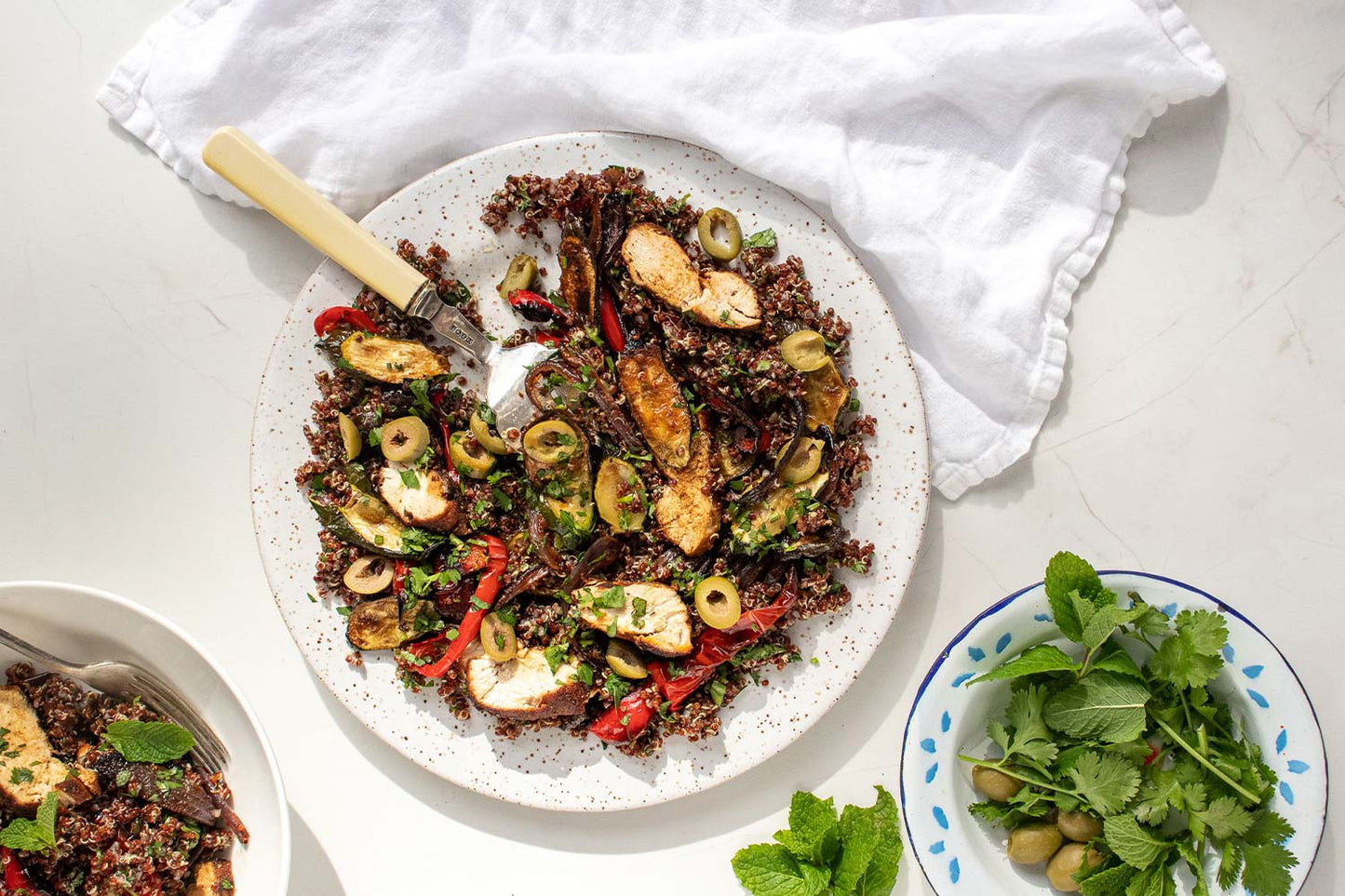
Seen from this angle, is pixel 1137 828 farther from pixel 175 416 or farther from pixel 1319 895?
pixel 175 416

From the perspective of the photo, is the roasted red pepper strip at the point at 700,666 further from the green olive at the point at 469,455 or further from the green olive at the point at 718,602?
the green olive at the point at 469,455

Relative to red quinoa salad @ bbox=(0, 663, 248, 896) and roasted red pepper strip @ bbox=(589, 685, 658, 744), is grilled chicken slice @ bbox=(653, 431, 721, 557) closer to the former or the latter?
roasted red pepper strip @ bbox=(589, 685, 658, 744)

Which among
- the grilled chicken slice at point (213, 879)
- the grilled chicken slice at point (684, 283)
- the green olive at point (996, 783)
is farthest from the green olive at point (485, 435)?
the green olive at point (996, 783)

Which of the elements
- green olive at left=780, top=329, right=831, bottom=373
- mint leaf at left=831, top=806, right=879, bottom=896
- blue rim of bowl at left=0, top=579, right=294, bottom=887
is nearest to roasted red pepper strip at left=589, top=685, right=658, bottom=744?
mint leaf at left=831, top=806, right=879, bottom=896

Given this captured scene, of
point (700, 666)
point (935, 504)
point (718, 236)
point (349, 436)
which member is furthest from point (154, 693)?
point (935, 504)

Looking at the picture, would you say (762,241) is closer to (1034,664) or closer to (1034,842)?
(1034,664)

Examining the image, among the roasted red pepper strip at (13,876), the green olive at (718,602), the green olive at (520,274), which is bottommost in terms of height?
the roasted red pepper strip at (13,876)
